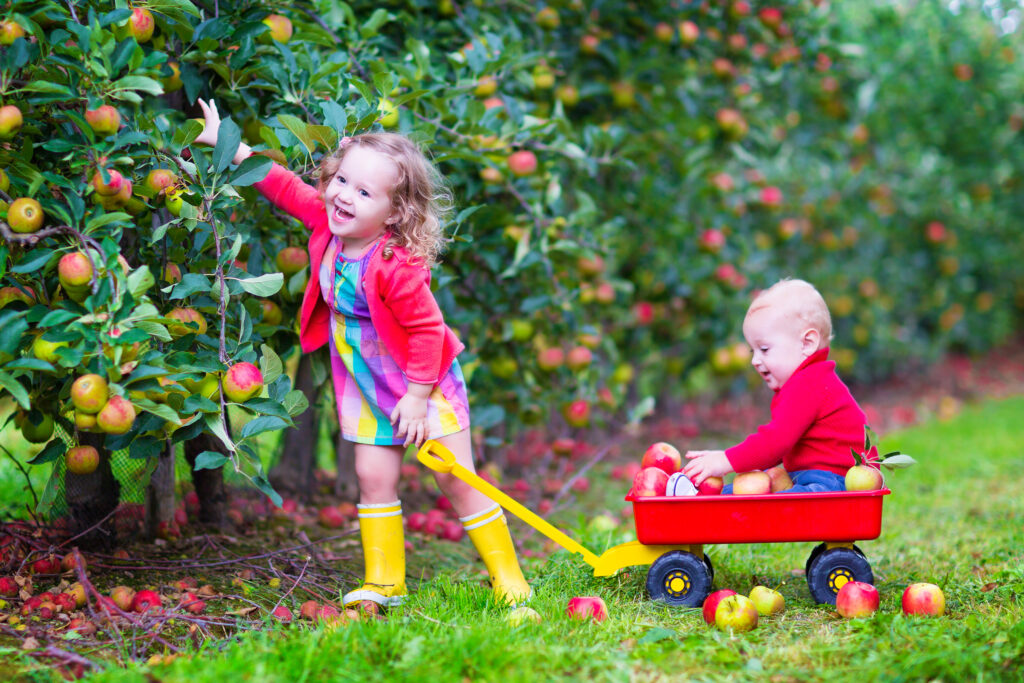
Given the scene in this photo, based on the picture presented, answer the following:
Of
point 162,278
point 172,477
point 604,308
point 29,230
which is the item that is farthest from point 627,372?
point 29,230

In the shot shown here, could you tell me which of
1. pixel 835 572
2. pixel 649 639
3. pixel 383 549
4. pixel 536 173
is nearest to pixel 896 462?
pixel 835 572

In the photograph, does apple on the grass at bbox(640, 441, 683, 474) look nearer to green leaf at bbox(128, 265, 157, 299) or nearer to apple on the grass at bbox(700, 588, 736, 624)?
apple on the grass at bbox(700, 588, 736, 624)

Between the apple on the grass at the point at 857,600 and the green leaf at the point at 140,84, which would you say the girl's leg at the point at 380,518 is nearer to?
the green leaf at the point at 140,84

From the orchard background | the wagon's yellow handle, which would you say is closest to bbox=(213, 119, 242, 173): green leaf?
the orchard background

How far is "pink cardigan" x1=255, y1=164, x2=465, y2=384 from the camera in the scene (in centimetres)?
227

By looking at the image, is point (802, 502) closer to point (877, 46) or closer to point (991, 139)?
point (877, 46)

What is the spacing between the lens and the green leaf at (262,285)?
2197 millimetres

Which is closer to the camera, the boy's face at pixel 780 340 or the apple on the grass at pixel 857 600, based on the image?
the apple on the grass at pixel 857 600

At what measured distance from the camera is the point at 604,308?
14.0 feet

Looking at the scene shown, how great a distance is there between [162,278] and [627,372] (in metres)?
2.54

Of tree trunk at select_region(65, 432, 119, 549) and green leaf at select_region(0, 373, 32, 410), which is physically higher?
green leaf at select_region(0, 373, 32, 410)

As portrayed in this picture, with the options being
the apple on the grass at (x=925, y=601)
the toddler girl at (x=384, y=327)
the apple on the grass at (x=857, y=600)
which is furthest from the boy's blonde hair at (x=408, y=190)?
the apple on the grass at (x=925, y=601)

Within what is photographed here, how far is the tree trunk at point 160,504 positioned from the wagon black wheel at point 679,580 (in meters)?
1.50

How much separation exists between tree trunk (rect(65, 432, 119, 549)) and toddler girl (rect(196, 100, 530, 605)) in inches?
31.2
